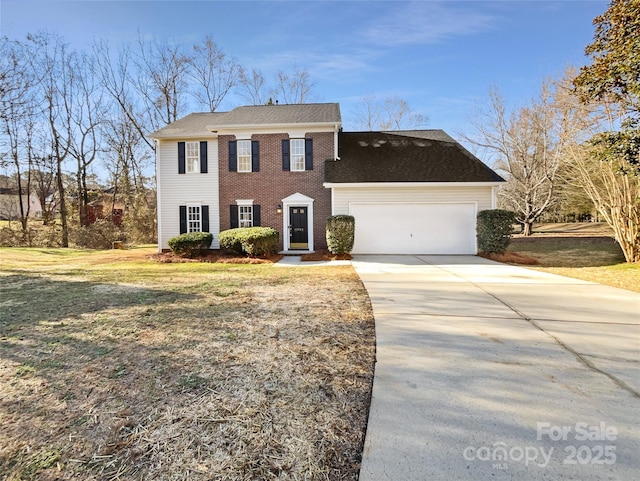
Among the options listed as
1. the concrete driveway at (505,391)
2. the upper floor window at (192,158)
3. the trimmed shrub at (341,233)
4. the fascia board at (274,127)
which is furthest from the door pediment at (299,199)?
the concrete driveway at (505,391)

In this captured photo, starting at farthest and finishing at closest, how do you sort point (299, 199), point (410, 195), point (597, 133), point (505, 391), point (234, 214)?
point (234, 214), point (299, 199), point (410, 195), point (597, 133), point (505, 391)

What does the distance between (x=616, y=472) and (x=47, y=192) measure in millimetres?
32461

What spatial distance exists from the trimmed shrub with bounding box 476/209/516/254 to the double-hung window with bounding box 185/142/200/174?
39.8ft

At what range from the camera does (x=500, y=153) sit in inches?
938

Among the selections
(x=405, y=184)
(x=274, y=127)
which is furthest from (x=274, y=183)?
(x=405, y=184)

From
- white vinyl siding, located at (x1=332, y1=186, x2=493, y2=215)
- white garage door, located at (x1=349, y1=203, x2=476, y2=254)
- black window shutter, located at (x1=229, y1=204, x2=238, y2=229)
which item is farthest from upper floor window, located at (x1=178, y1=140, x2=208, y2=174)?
white garage door, located at (x1=349, y1=203, x2=476, y2=254)

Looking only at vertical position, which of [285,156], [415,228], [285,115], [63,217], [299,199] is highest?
[285,115]

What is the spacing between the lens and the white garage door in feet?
43.1

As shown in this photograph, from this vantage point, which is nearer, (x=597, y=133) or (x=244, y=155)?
(x=597, y=133)

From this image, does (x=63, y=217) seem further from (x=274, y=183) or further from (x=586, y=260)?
(x=586, y=260)

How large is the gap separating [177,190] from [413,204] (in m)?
10.3

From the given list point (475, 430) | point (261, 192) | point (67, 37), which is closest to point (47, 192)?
point (67, 37)

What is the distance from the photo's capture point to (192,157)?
47.5ft

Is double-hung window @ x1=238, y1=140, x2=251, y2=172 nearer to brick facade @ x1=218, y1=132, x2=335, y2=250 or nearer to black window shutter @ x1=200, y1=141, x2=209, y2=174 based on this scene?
brick facade @ x1=218, y1=132, x2=335, y2=250
